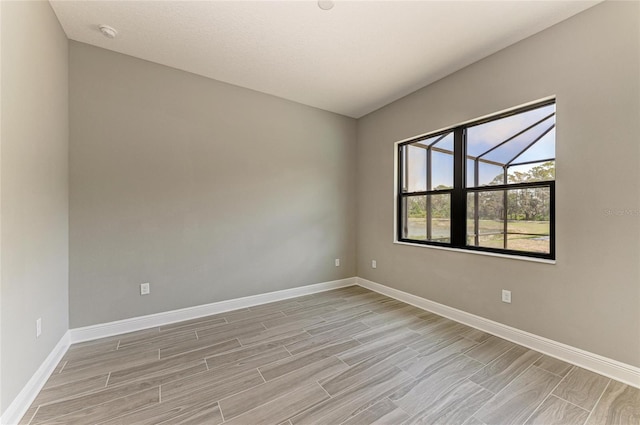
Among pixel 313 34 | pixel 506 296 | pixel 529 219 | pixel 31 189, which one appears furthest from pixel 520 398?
pixel 31 189

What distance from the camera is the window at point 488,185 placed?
7.43 ft

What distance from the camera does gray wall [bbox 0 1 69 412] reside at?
142 centimetres

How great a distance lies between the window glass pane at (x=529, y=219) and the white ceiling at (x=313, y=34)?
142 cm

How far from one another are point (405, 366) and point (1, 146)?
Result: 115 inches

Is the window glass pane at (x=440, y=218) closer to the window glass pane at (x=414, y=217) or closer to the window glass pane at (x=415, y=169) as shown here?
the window glass pane at (x=414, y=217)

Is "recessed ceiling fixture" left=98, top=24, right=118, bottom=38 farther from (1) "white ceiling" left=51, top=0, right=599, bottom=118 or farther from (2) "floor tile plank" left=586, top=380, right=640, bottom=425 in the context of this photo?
(2) "floor tile plank" left=586, top=380, right=640, bottom=425

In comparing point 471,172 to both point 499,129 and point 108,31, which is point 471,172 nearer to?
point 499,129

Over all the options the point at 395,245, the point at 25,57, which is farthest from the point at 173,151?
the point at 395,245

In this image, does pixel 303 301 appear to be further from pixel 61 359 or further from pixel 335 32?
pixel 335 32

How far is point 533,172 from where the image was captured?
7.61ft

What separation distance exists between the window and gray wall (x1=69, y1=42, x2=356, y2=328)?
1392mm

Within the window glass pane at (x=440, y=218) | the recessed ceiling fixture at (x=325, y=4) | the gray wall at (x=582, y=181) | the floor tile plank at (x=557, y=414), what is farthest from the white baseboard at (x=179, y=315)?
the recessed ceiling fixture at (x=325, y=4)

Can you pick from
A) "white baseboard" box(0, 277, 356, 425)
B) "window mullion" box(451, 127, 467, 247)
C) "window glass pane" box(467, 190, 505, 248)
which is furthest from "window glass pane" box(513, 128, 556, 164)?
"white baseboard" box(0, 277, 356, 425)

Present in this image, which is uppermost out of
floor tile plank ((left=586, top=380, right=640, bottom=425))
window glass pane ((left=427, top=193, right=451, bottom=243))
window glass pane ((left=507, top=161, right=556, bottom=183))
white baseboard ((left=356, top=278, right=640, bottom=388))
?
window glass pane ((left=507, top=161, right=556, bottom=183))
